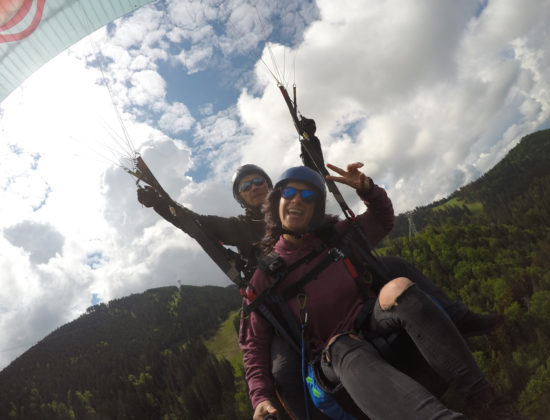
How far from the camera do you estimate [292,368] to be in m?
2.67

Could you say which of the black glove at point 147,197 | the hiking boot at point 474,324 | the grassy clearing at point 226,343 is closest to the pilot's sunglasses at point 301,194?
the hiking boot at point 474,324

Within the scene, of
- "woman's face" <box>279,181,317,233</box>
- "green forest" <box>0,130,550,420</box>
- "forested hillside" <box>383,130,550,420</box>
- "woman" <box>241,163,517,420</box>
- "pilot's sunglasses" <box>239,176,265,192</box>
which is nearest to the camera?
"woman" <box>241,163,517,420</box>

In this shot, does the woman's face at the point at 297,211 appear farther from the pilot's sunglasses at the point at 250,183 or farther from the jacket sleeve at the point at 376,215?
the pilot's sunglasses at the point at 250,183

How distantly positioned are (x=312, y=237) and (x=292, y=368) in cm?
121

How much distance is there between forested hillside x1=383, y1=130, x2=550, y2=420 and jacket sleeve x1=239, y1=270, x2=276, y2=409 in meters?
56.7

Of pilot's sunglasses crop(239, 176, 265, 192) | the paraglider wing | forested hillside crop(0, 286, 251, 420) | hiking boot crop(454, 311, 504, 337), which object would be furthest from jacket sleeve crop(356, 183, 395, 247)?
forested hillside crop(0, 286, 251, 420)

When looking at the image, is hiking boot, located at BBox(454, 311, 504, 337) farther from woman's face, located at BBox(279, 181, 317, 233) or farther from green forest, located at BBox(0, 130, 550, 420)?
green forest, located at BBox(0, 130, 550, 420)

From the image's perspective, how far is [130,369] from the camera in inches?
3922

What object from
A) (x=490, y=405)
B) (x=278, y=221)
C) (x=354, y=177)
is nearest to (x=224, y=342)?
(x=278, y=221)

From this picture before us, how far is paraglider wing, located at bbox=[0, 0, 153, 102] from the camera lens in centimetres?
641

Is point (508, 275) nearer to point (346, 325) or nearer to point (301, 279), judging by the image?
point (346, 325)

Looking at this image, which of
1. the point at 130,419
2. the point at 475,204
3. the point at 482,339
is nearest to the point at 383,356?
the point at 482,339

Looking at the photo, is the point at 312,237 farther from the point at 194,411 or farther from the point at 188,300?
the point at 188,300

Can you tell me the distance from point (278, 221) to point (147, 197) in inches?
124
